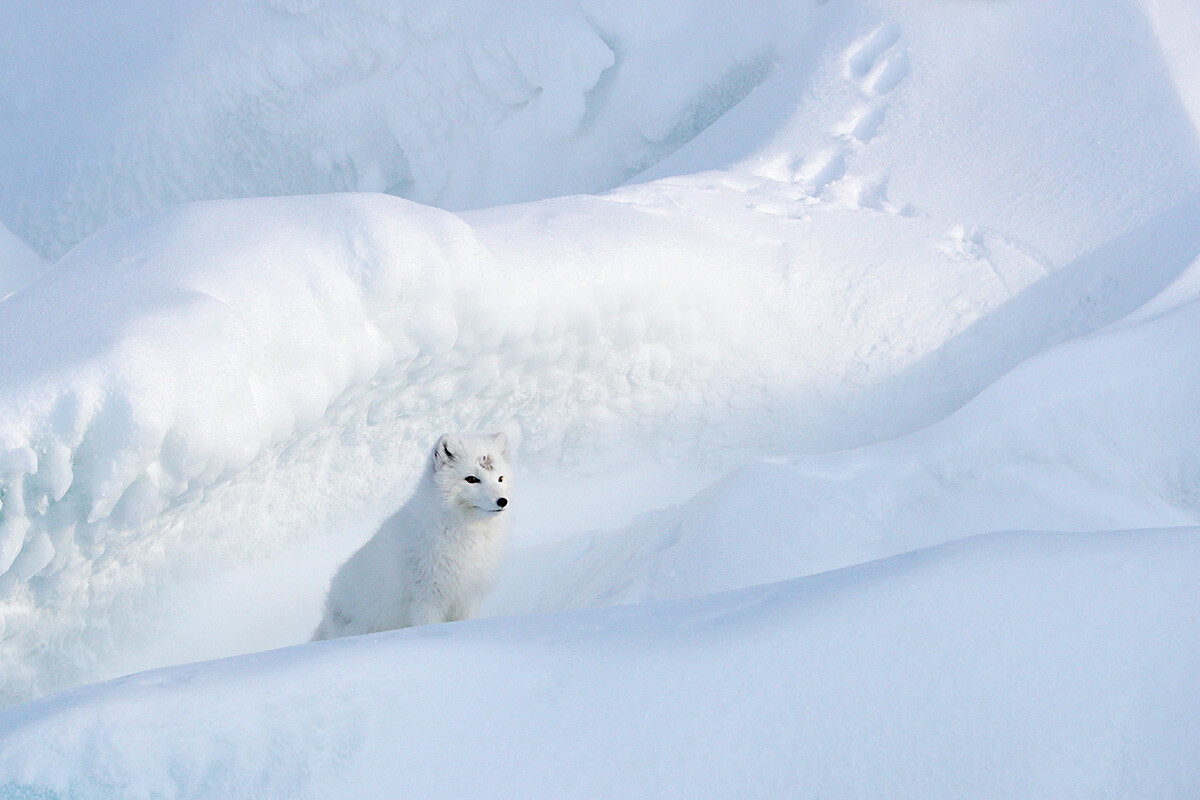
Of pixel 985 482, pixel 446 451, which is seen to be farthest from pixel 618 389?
pixel 985 482

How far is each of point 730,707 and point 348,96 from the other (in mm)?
5908

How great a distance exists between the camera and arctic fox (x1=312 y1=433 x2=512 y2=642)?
107 inches

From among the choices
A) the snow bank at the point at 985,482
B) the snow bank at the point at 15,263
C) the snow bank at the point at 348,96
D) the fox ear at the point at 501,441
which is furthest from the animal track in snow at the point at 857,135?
the snow bank at the point at 15,263

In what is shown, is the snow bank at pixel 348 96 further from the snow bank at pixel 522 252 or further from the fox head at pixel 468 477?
the fox head at pixel 468 477

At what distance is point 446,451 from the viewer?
2.73 m

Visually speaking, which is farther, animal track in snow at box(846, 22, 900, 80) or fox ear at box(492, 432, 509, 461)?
animal track in snow at box(846, 22, 900, 80)

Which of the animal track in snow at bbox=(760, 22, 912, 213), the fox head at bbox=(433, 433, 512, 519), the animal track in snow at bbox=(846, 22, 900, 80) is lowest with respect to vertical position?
the fox head at bbox=(433, 433, 512, 519)

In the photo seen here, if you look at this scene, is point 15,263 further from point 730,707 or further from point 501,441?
point 730,707

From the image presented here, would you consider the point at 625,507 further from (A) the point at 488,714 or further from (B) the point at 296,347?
(A) the point at 488,714

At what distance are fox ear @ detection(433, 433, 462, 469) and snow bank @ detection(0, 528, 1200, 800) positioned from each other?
3.64ft

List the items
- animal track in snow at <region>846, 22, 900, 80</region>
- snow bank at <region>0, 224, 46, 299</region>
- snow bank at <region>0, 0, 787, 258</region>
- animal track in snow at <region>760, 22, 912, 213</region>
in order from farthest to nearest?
snow bank at <region>0, 0, 787, 258</region>
animal track in snow at <region>846, 22, 900, 80</region>
snow bank at <region>0, 224, 46, 299</region>
animal track in snow at <region>760, 22, 912, 213</region>

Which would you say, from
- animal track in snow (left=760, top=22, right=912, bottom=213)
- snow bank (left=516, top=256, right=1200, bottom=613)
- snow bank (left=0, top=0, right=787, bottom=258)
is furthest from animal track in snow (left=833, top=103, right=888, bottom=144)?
snow bank (left=516, top=256, right=1200, bottom=613)

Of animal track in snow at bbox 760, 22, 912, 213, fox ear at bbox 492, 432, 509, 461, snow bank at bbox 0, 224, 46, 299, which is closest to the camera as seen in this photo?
fox ear at bbox 492, 432, 509, 461

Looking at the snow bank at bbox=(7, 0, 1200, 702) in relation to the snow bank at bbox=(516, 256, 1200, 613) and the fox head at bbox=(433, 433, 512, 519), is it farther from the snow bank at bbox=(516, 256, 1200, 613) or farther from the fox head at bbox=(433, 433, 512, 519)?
the fox head at bbox=(433, 433, 512, 519)
